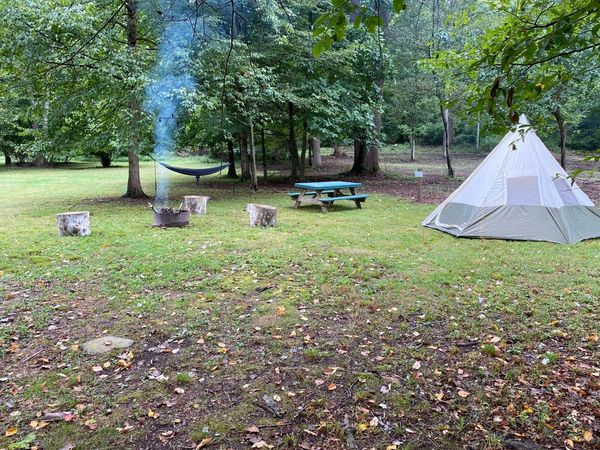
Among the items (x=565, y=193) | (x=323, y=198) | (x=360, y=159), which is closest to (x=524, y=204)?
(x=565, y=193)

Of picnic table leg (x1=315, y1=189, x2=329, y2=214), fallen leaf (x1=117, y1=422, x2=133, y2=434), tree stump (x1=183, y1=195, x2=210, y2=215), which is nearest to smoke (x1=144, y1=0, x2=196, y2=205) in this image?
tree stump (x1=183, y1=195, x2=210, y2=215)

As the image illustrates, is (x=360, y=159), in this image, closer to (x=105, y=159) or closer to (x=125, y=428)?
(x=125, y=428)

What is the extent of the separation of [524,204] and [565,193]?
2.20 ft

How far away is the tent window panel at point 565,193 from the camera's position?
6559mm

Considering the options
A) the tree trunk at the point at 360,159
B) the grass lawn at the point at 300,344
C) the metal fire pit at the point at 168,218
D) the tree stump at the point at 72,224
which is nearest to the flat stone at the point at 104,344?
the grass lawn at the point at 300,344

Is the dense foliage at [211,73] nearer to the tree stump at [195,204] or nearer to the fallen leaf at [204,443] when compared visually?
the tree stump at [195,204]

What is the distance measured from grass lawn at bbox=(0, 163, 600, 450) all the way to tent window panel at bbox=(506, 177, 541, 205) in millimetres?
805

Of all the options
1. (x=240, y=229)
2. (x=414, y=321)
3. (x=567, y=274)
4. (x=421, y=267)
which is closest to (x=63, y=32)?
(x=240, y=229)

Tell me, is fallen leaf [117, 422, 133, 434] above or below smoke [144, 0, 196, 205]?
below

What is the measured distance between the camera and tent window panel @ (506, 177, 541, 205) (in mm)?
6508

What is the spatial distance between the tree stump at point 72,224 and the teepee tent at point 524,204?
5.45 m

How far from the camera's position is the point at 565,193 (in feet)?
21.6

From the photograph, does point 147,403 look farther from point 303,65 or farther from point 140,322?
point 303,65

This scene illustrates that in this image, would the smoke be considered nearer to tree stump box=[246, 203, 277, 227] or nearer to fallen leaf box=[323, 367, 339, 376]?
tree stump box=[246, 203, 277, 227]
